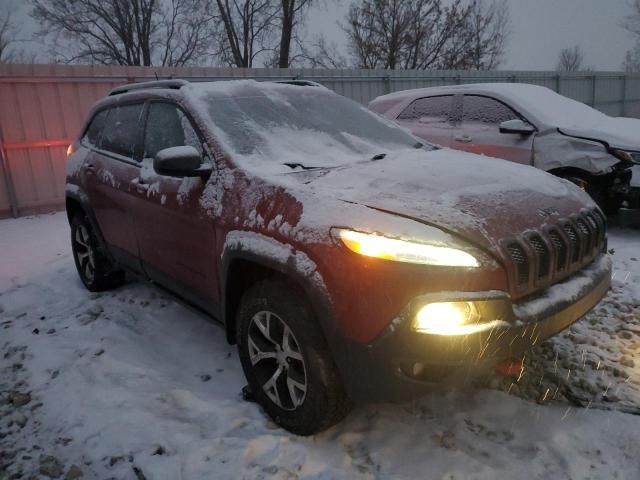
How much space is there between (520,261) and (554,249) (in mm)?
262

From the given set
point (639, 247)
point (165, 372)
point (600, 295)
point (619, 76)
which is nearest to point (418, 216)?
point (600, 295)

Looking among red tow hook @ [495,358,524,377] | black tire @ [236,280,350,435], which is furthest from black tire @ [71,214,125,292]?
red tow hook @ [495,358,524,377]

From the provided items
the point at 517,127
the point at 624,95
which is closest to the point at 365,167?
the point at 517,127

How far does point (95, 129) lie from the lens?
4312mm

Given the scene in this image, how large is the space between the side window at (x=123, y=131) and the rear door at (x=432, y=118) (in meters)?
3.80

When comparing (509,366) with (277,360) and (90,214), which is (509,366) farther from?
(90,214)

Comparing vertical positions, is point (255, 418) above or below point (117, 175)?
below

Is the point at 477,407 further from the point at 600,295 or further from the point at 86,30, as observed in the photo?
the point at 86,30

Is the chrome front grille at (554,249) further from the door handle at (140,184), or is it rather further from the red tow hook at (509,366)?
the door handle at (140,184)

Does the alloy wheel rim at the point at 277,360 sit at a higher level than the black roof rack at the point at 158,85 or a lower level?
lower

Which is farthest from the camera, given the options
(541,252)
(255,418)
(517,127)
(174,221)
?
(517,127)

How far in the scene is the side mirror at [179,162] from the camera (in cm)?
252

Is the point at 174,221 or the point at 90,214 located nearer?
the point at 174,221

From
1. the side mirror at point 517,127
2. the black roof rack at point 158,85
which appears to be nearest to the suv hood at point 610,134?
the side mirror at point 517,127
